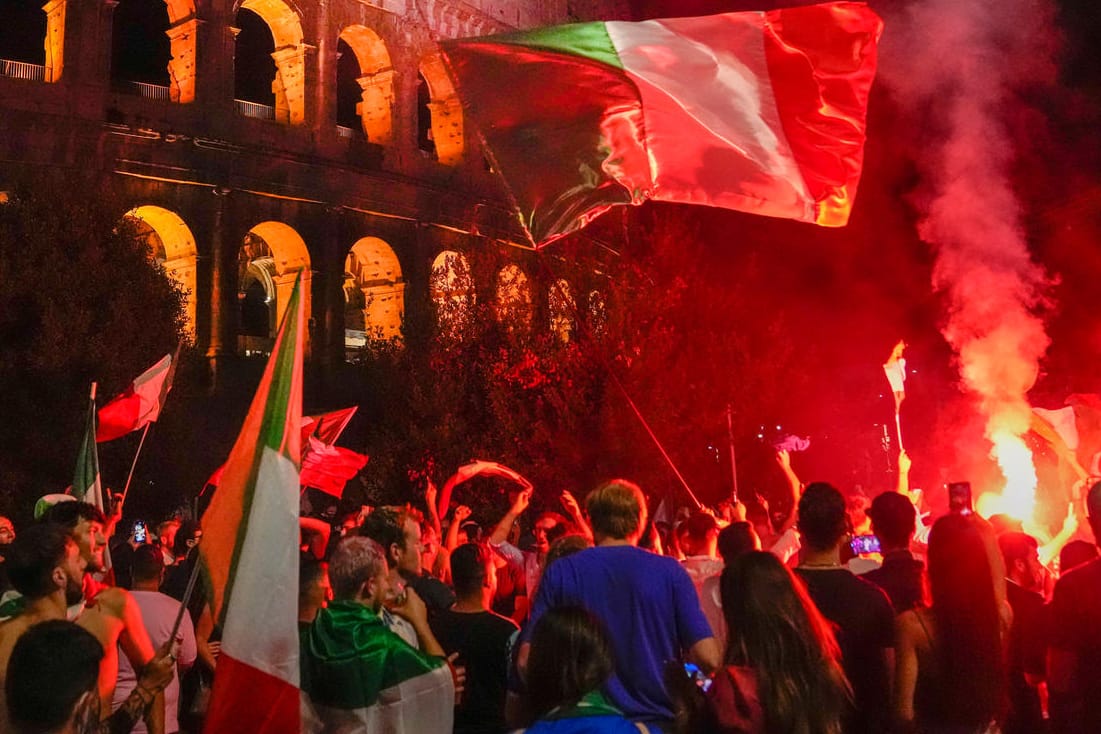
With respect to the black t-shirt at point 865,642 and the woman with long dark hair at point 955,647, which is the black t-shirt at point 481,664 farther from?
the woman with long dark hair at point 955,647

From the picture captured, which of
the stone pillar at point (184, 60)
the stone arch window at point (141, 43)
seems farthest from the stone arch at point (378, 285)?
the stone arch window at point (141, 43)

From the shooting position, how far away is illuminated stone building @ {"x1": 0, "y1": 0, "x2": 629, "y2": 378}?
28297 mm

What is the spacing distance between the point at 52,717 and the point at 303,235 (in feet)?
97.8

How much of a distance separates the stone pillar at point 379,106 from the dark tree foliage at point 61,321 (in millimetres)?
11698

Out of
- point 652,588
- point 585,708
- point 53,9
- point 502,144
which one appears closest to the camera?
point 585,708

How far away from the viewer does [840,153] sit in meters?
7.77

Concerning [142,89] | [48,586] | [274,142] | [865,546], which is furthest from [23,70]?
[48,586]

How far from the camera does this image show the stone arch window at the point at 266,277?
31.4 meters

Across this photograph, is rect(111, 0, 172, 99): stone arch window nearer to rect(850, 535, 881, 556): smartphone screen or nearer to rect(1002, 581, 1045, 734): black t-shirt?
rect(850, 535, 881, 556): smartphone screen

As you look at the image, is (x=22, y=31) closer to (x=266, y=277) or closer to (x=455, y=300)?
(x=266, y=277)

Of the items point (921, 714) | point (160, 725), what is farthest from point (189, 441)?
point (921, 714)

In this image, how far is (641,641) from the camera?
4113 mm

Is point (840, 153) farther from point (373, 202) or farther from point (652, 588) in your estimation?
point (373, 202)

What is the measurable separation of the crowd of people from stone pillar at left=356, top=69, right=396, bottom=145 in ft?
99.2
